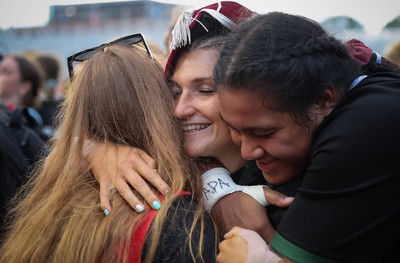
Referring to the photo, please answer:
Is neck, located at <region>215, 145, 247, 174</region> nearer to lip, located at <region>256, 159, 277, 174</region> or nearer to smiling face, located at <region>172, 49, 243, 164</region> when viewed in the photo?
smiling face, located at <region>172, 49, 243, 164</region>

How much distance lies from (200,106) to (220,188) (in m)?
0.38

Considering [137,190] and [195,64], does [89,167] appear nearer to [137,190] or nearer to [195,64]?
[137,190]

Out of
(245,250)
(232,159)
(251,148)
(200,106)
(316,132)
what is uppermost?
(316,132)

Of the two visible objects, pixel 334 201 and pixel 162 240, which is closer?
pixel 334 201

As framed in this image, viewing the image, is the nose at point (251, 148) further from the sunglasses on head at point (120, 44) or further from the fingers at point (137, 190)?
the sunglasses on head at point (120, 44)

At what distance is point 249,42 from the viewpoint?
165 centimetres

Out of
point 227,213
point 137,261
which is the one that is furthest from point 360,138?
point 137,261

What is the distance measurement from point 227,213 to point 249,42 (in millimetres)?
649

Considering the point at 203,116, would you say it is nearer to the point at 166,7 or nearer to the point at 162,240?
the point at 162,240

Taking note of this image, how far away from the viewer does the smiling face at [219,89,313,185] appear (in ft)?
5.30

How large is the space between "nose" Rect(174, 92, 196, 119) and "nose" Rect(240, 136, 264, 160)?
422 millimetres

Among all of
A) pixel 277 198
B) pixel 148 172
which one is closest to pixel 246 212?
pixel 277 198

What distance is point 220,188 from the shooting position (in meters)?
1.98

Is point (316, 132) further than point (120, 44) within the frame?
No
